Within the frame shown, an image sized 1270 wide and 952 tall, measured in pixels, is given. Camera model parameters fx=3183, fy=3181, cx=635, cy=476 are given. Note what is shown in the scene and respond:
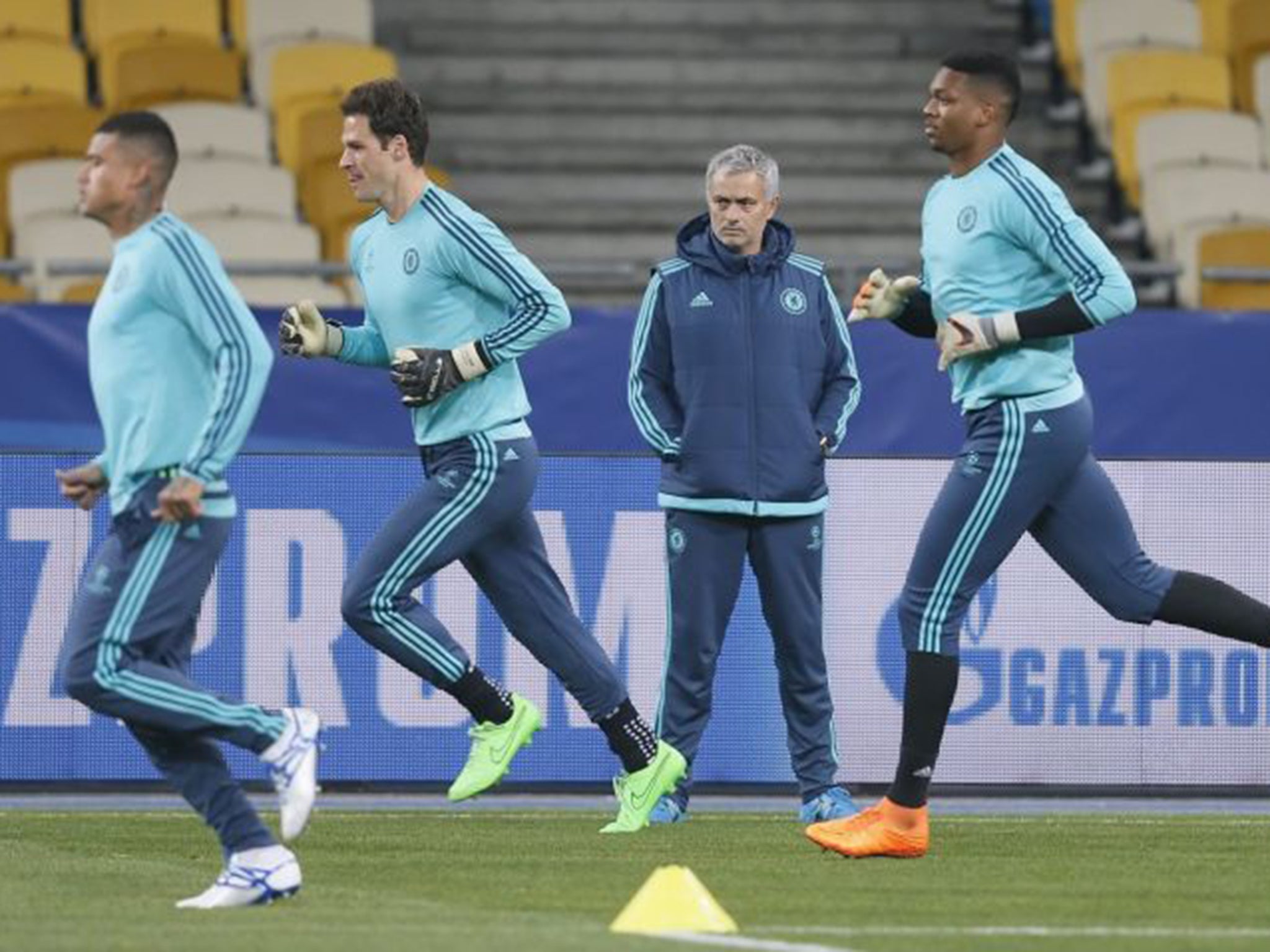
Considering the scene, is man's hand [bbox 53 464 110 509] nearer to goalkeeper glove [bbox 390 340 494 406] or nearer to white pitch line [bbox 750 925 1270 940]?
goalkeeper glove [bbox 390 340 494 406]

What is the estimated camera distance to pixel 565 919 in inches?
287

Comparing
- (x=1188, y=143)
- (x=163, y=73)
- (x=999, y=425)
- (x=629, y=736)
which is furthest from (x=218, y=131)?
(x=999, y=425)

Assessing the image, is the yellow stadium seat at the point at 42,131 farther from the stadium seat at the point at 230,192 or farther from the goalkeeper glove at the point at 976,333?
the goalkeeper glove at the point at 976,333

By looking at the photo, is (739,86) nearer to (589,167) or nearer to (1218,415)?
(589,167)

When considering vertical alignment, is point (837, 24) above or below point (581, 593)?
above

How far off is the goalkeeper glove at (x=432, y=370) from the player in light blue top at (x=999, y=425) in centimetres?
112

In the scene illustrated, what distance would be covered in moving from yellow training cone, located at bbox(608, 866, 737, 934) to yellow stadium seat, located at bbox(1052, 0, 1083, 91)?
13124mm

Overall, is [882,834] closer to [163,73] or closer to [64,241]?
[64,241]

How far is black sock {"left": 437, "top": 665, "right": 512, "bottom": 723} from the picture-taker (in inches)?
374

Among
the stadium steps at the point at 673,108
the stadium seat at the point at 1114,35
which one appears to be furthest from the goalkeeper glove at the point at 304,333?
the stadium seat at the point at 1114,35

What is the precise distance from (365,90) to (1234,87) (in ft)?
36.7

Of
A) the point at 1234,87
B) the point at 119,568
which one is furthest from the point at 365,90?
the point at 1234,87

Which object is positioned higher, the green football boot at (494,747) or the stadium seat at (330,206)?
the stadium seat at (330,206)

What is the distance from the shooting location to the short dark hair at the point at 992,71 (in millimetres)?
8938
